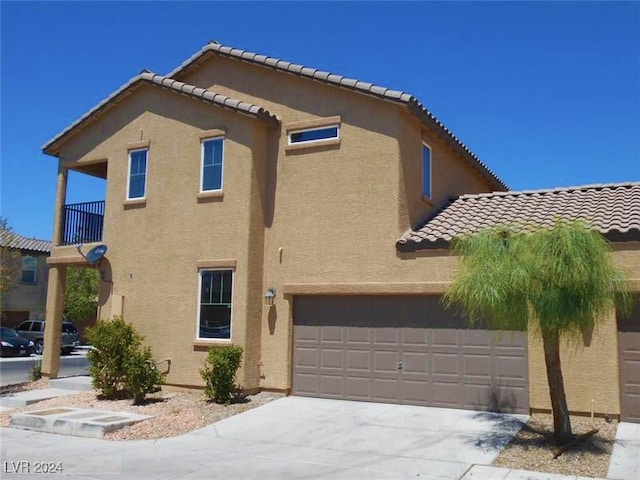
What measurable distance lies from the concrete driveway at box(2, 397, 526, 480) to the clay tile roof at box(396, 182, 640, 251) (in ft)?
12.1

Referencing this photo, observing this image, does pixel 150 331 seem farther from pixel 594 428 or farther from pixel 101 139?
pixel 594 428

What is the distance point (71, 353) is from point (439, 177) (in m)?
25.5

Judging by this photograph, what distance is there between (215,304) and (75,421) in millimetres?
4207

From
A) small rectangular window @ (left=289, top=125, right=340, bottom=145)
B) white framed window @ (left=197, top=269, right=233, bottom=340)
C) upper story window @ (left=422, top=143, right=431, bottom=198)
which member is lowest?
white framed window @ (left=197, top=269, right=233, bottom=340)

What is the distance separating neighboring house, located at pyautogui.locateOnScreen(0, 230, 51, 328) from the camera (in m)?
35.7

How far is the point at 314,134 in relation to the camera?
48.5 feet

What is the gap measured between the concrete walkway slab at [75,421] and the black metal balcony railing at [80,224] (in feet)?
20.3

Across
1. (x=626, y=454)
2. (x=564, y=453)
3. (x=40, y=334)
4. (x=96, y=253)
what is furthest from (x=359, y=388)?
(x=40, y=334)

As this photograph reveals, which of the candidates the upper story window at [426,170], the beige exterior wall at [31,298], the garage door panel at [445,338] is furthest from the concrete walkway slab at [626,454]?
the beige exterior wall at [31,298]

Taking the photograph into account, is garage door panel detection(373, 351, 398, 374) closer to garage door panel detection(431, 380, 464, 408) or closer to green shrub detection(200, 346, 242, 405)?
garage door panel detection(431, 380, 464, 408)

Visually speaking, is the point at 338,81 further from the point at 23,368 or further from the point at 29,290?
the point at 29,290

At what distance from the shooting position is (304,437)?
10.7m

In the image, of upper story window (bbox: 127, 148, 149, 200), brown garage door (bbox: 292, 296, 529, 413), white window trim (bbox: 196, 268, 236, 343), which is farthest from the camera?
upper story window (bbox: 127, 148, 149, 200)

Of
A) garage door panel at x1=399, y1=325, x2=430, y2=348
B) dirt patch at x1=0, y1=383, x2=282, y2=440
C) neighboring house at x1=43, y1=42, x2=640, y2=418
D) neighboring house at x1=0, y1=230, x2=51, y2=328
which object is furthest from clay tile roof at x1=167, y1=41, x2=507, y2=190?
neighboring house at x1=0, y1=230, x2=51, y2=328
